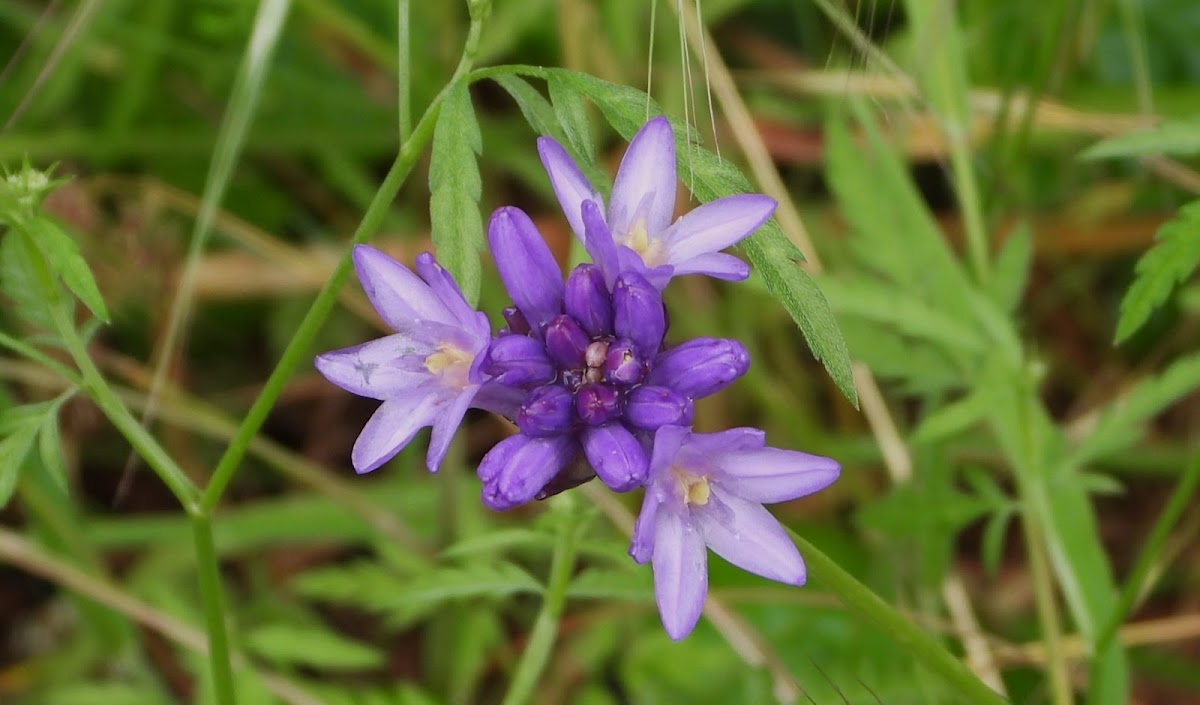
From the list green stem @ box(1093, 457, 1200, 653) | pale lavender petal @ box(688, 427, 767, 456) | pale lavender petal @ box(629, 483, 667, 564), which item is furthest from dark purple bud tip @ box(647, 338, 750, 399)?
green stem @ box(1093, 457, 1200, 653)

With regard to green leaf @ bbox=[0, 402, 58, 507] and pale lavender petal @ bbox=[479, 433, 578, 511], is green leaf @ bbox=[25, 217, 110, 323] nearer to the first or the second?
green leaf @ bbox=[0, 402, 58, 507]

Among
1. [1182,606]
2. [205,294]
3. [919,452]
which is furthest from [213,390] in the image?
[1182,606]

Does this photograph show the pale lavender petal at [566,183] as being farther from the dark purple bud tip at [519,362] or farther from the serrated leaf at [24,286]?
the serrated leaf at [24,286]

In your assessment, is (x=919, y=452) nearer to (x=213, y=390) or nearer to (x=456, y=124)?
(x=456, y=124)

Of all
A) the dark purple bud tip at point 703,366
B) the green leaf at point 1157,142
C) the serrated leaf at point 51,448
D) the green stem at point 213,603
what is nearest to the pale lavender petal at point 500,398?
the dark purple bud tip at point 703,366

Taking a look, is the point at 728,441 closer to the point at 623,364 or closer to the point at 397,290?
the point at 623,364

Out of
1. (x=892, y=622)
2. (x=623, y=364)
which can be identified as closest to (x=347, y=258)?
(x=623, y=364)
